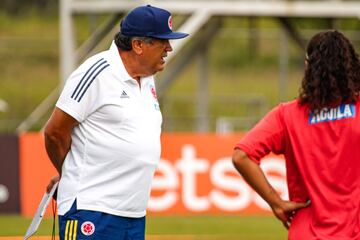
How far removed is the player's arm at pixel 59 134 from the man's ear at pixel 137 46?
1.67 ft

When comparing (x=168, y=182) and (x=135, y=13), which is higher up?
(x=168, y=182)

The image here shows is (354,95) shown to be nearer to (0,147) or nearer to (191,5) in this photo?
(0,147)

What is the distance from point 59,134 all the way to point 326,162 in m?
1.47

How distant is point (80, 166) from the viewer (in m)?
6.29

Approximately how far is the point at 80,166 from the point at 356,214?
4.92 ft

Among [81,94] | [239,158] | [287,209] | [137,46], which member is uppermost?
[137,46]

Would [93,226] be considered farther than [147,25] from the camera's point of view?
No

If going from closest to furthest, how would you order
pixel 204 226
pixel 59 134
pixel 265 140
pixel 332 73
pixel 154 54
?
1. pixel 332 73
2. pixel 265 140
3. pixel 59 134
4. pixel 154 54
5. pixel 204 226

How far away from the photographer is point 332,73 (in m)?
5.69

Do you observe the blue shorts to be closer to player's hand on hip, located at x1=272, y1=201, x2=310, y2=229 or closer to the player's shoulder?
the player's shoulder

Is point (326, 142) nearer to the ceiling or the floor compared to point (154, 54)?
nearer to the floor

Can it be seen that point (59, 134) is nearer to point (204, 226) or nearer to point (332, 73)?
point (332, 73)

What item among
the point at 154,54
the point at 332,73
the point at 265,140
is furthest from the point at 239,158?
the point at 154,54

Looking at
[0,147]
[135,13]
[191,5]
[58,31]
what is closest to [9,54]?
[58,31]
